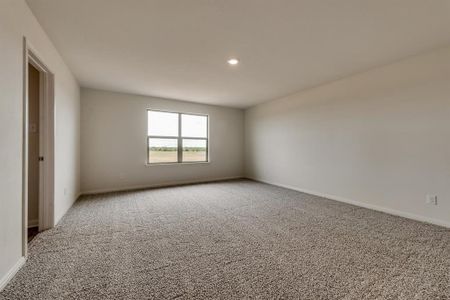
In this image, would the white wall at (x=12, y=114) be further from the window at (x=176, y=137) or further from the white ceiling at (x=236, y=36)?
the window at (x=176, y=137)

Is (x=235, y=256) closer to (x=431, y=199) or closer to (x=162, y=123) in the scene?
(x=431, y=199)

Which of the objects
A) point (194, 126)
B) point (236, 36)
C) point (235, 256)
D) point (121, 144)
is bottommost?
point (235, 256)

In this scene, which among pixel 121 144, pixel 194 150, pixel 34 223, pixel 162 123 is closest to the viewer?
pixel 34 223

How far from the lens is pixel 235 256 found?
192 cm

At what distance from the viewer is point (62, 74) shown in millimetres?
2977

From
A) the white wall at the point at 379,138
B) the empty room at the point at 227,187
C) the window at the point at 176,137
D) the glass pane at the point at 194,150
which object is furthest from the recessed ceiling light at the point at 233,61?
the glass pane at the point at 194,150

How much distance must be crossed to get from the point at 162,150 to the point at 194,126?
3.76 ft

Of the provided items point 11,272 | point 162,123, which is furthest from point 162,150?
point 11,272

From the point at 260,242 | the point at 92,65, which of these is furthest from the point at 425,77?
the point at 92,65

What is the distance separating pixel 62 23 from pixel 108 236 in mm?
2379

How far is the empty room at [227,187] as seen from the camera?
1615 mm

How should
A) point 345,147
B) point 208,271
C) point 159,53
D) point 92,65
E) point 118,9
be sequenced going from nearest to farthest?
1. point 208,271
2. point 118,9
3. point 159,53
4. point 92,65
5. point 345,147

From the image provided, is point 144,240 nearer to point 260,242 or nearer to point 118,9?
point 260,242

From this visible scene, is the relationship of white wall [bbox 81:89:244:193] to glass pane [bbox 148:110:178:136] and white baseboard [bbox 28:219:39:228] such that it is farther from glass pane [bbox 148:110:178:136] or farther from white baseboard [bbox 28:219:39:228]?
white baseboard [bbox 28:219:39:228]
